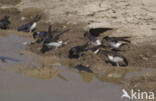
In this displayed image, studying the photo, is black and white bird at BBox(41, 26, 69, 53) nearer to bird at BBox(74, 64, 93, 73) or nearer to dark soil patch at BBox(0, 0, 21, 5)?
bird at BBox(74, 64, 93, 73)

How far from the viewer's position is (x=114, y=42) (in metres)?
5.49

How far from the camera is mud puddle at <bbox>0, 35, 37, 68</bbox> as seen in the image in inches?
202

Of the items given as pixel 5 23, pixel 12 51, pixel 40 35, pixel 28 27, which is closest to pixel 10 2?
pixel 5 23

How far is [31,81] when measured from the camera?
446cm

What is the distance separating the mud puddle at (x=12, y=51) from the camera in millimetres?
5130

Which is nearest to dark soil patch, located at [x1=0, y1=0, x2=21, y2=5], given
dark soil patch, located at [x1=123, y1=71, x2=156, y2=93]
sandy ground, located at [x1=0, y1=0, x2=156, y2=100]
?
sandy ground, located at [x1=0, y1=0, x2=156, y2=100]

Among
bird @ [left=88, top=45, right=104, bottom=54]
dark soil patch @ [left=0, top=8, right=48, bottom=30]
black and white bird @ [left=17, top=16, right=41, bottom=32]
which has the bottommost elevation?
Answer: dark soil patch @ [left=0, top=8, right=48, bottom=30]

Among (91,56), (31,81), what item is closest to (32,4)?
(91,56)

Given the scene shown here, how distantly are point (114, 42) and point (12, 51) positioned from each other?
1.92 metres

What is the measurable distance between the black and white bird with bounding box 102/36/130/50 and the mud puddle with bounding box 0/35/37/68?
4.61 feet

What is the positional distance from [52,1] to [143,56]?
13.3 ft

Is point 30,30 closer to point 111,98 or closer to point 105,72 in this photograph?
point 105,72

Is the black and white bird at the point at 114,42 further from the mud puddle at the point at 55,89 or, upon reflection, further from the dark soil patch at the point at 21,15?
the dark soil patch at the point at 21,15

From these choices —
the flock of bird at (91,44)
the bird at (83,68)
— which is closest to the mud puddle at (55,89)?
the bird at (83,68)
